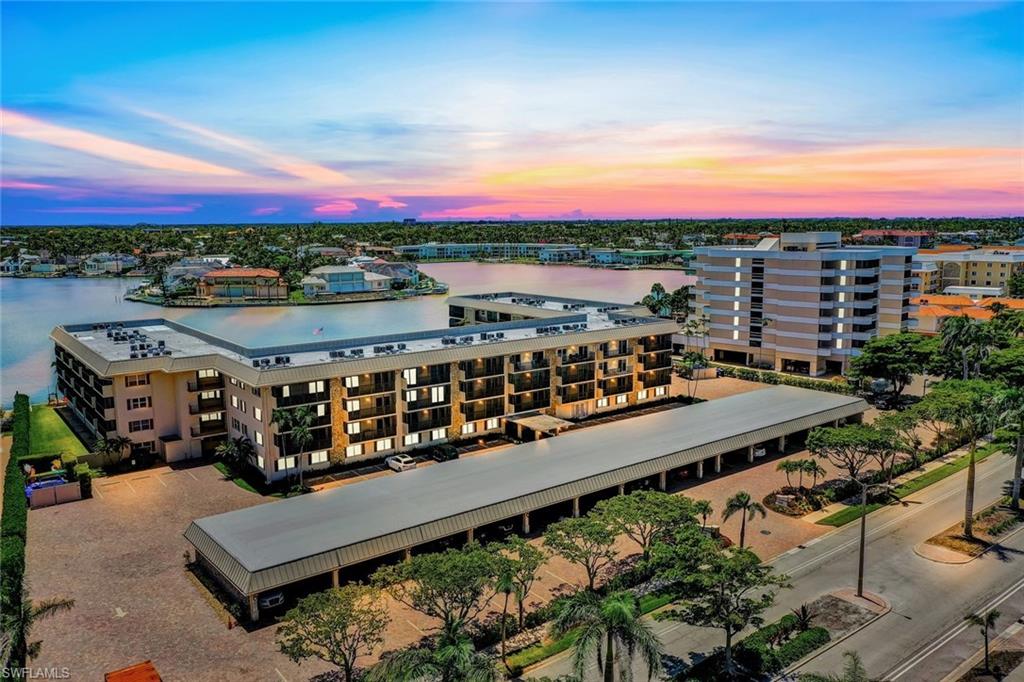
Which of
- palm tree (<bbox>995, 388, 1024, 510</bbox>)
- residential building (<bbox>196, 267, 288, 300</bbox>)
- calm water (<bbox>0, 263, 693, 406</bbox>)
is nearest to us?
palm tree (<bbox>995, 388, 1024, 510</bbox>)

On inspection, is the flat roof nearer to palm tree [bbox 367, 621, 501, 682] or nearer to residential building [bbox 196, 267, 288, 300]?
palm tree [bbox 367, 621, 501, 682]

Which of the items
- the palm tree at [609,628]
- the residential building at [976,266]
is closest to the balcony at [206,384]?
the palm tree at [609,628]

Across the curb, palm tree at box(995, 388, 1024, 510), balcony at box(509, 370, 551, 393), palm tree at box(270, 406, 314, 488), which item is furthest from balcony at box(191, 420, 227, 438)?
palm tree at box(995, 388, 1024, 510)

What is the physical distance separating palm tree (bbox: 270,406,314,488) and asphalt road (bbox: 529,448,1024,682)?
79.8ft

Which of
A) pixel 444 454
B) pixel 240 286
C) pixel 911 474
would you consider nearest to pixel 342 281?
pixel 240 286

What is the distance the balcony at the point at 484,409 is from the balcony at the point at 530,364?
10.0ft

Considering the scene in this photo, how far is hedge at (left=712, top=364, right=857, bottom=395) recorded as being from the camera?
75.7m

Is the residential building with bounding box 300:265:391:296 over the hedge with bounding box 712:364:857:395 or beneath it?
over

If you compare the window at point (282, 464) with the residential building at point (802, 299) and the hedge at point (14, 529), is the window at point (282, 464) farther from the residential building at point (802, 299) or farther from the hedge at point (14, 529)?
the residential building at point (802, 299)

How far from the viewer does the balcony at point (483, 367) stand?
59375mm

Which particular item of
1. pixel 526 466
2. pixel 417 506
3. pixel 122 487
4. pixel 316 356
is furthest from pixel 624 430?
pixel 122 487

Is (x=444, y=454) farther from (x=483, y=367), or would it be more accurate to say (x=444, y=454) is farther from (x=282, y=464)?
(x=282, y=464)

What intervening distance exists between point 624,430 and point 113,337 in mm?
47051

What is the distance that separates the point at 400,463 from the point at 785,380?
48540 millimetres
